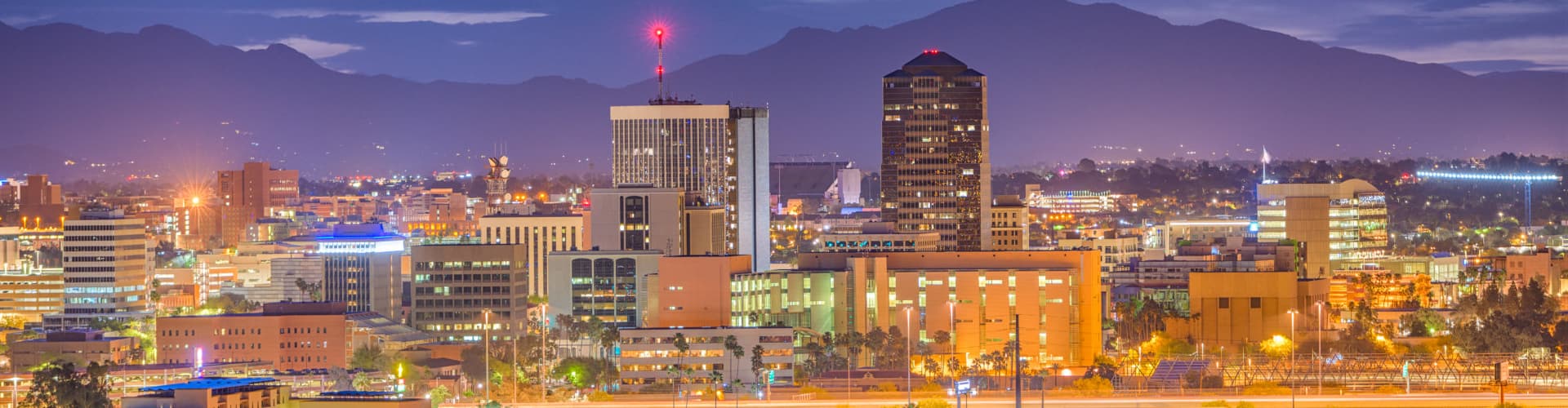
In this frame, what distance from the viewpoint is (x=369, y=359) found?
312 feet

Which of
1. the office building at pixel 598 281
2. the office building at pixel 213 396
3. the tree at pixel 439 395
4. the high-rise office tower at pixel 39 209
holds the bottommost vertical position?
the tree at pixel 439 395

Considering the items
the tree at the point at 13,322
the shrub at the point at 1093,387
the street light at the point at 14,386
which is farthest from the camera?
the tree at the point at 13,322

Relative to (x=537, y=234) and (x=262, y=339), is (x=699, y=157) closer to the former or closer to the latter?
(x=537, y=234)

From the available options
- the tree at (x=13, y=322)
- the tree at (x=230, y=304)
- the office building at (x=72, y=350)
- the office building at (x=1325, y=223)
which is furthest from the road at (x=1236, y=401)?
the office building at (x=1325, y=223)

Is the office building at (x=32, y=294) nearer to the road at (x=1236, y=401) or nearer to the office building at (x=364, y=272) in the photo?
the office building at (x=364, y=272)

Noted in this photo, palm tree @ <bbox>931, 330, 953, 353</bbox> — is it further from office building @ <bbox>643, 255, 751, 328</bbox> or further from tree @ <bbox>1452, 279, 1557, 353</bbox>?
tree @ <bbox>1452, 279, 1557, 353</bbox>

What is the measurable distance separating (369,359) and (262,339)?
584 cm

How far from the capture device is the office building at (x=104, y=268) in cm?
12381

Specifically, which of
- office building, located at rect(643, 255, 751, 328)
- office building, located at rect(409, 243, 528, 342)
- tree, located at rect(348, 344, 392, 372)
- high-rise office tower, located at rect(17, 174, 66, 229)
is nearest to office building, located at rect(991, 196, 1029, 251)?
office building, located at rect(409, 243, 528, 342)

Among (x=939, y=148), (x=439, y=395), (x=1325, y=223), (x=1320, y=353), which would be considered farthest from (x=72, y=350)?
(x=1325, y=223)

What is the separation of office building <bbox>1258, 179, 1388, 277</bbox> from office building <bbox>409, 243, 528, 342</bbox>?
43802 mm

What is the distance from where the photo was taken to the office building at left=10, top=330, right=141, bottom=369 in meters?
94.6

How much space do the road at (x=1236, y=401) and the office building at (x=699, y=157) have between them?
71961 millimetres

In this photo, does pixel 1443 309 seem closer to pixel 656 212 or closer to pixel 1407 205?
pixel 656 212
